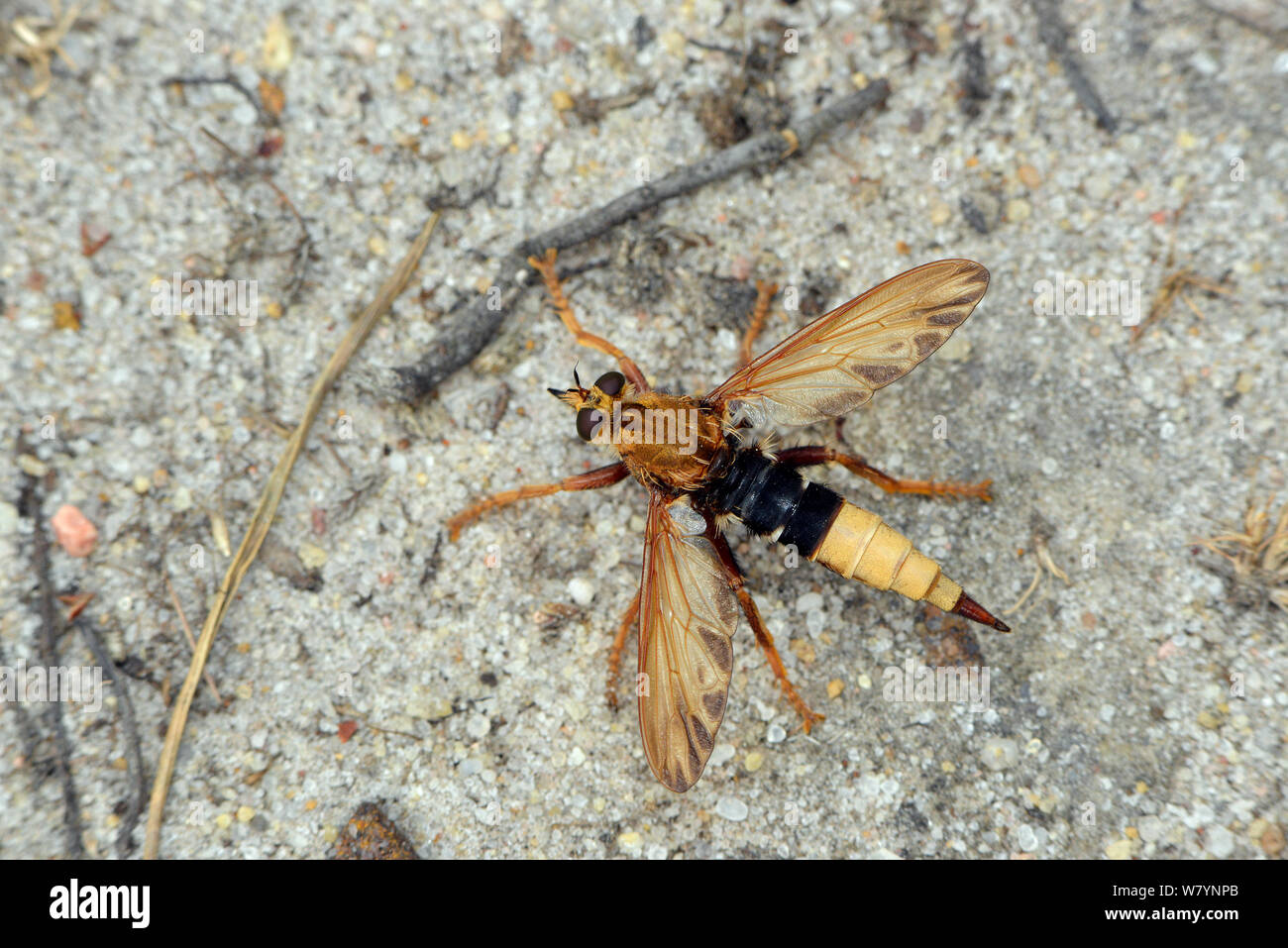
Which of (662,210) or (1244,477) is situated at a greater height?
(662,210)

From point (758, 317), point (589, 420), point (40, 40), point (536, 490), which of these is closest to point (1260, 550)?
point (758, 317)

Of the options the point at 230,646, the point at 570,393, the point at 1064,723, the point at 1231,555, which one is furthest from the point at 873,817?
the point at 230,646

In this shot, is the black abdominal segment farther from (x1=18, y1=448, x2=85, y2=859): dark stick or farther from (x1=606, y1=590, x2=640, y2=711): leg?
(x1=18, y1=448, x2=85, y2=859): dark stick

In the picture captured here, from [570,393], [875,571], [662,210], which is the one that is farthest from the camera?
[662,210]

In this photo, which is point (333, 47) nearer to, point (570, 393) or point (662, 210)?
point (662, 210)

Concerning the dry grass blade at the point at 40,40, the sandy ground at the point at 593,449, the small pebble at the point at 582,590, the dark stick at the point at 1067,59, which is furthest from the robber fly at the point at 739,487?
the dry grass blade at the point at 40,40

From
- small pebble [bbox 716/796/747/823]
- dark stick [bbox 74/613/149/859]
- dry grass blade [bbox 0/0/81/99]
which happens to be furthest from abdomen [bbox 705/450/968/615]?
dry grass blade [bbox 0/0/81/99]
